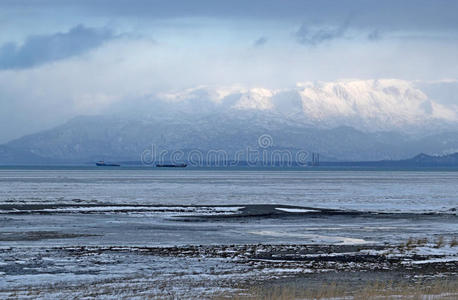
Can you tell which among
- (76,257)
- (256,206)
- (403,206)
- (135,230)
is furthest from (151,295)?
(403,206)

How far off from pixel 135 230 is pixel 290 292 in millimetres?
25021

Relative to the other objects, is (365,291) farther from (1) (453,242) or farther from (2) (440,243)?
(1) (453,242)

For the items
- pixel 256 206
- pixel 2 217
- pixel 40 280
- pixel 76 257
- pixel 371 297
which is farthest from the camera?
pixel 256 206

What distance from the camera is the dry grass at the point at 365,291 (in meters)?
22.7

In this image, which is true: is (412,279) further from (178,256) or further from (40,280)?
(40,280)

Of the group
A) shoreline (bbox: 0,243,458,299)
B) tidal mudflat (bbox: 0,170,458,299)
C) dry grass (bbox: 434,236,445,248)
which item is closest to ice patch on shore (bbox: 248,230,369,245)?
tidal mudflat (bbox: 0,170,458,299)

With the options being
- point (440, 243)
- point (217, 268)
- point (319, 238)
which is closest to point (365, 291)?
point (217, 268)

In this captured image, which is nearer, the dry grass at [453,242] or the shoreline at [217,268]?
the shoreline at [217,268]

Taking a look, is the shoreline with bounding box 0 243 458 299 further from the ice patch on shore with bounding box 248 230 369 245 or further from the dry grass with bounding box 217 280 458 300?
the ice patch on shore with bounding box 248 230 369 245

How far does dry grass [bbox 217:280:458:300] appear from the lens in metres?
22.7

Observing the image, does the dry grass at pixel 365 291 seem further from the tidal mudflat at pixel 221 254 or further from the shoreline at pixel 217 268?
the shoreline at pixel 217 268

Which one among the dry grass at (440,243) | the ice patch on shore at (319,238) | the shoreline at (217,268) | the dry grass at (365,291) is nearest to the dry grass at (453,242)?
the shoreline at (217,268)

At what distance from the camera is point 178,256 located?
111 ft

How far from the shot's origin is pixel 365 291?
23.5m
